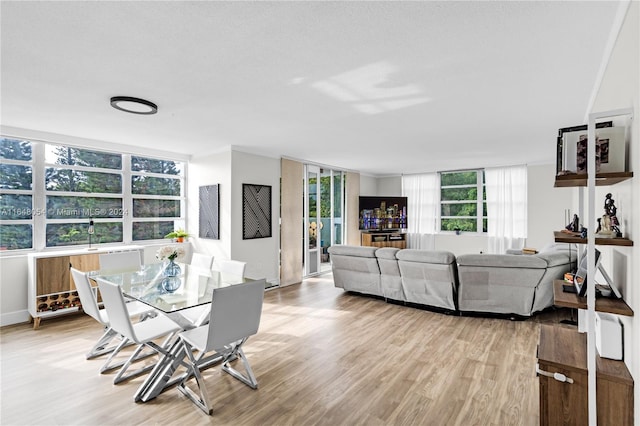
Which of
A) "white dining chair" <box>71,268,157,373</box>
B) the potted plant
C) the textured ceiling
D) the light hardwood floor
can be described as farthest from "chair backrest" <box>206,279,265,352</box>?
the potted plant

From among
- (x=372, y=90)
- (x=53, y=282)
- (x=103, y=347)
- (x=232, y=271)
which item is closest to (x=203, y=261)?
(x=232, y=271)

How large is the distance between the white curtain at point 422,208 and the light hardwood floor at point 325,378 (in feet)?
15.0

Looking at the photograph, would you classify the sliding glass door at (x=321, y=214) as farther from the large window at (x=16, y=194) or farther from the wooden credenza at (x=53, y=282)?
the large window at (x=16, y=194)

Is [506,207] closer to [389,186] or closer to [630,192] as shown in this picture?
[389,186]

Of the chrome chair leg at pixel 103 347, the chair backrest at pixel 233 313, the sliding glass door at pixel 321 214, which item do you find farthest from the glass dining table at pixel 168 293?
the sliding glass door at pixel 321 214

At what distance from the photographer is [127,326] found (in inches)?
94.0

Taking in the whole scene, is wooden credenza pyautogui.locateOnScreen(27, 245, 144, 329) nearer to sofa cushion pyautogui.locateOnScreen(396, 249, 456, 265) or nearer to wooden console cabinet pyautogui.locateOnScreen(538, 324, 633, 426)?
sofa cushion pyautogui.locateOnScreen(396, 249, 456, 265)

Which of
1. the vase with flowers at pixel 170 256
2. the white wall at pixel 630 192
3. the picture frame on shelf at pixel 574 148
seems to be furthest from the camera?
the vase with flowers at pixel 170 256

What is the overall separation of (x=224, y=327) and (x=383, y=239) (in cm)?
654

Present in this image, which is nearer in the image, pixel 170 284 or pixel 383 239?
pixel 170 284

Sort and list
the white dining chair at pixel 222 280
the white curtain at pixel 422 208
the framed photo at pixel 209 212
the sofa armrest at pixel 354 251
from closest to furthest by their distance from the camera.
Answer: the white dining chair at pixel 222 280
the sofa armrest at pixel 354 251
the framed photo at pixel 209 212
the white curtain at pixel 422 208

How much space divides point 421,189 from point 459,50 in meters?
7.00

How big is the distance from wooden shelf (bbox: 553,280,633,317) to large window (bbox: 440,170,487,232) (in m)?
6.81

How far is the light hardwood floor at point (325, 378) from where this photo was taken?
7.43ft
